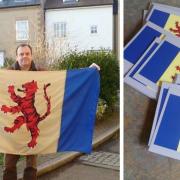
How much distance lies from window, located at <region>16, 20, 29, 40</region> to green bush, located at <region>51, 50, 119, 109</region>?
0.23 metres

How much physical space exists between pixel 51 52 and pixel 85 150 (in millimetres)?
609

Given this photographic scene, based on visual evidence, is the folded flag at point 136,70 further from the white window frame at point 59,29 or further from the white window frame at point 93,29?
the white window frame at point 59,29

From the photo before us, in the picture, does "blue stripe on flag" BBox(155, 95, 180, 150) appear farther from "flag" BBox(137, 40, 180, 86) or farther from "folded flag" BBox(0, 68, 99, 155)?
"folded flag" BBox(0, 68, 99, 155)

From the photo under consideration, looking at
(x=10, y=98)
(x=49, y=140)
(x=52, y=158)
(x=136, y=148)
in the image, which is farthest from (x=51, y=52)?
(x=136, y=148)

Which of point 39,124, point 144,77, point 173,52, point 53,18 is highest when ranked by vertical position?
point 53,18

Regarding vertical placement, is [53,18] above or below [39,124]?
above

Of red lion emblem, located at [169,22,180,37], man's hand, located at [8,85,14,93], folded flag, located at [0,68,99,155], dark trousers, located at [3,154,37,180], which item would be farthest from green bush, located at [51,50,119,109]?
dark trousers, located at [3,154,37,180]

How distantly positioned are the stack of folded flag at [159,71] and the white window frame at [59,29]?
0.37 meters

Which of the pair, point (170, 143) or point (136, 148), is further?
point (136, 148)

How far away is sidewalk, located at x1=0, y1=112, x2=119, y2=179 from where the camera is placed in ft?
5.27

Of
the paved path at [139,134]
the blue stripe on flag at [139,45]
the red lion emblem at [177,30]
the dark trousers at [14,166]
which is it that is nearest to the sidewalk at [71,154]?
the dark trousers at [14,166]

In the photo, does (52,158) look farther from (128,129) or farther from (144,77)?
(144,77)

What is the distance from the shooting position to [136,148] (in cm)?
171

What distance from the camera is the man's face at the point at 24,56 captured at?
157cm
